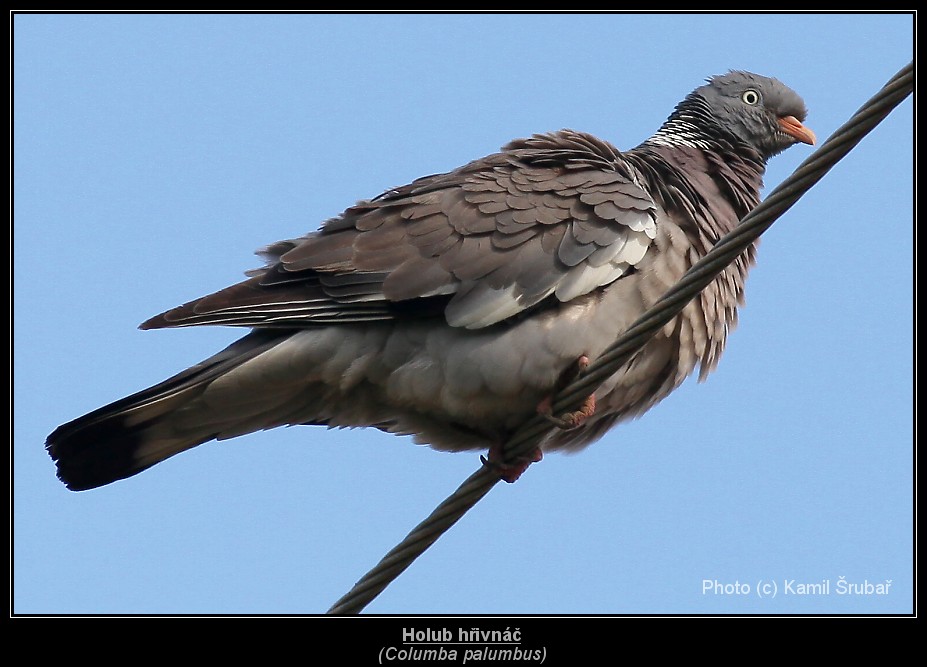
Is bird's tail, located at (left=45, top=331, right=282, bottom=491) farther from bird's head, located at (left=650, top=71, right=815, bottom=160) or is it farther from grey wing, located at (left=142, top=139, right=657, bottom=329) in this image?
bird's head, located at (left=650, top=71, right=815, bottom=160)

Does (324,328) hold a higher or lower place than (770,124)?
lower

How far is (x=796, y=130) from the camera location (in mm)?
6211

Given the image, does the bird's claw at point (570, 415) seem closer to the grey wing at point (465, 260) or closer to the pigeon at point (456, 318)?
the pigeon at point (456, 318)

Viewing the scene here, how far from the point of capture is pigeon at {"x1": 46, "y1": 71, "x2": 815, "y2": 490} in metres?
4.61

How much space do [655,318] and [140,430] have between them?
231 centimetres

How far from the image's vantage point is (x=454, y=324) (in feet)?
15.0

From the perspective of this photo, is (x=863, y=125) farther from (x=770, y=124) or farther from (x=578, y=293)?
(x=770, y=124)

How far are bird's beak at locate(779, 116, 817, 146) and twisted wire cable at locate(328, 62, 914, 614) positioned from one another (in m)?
2.44

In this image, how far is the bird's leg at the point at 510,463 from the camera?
4801mm

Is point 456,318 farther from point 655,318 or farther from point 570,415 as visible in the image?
point 655,318

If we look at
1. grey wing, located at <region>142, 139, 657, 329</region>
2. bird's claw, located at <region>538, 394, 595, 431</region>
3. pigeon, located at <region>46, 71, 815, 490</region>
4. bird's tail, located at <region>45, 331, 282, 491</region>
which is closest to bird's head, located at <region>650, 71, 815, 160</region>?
→ pigeon, located at <region>46, 71, 815, 490</region>

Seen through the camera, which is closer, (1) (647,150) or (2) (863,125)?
(2) (863,125)

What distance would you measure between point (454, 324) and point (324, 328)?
527 mm
